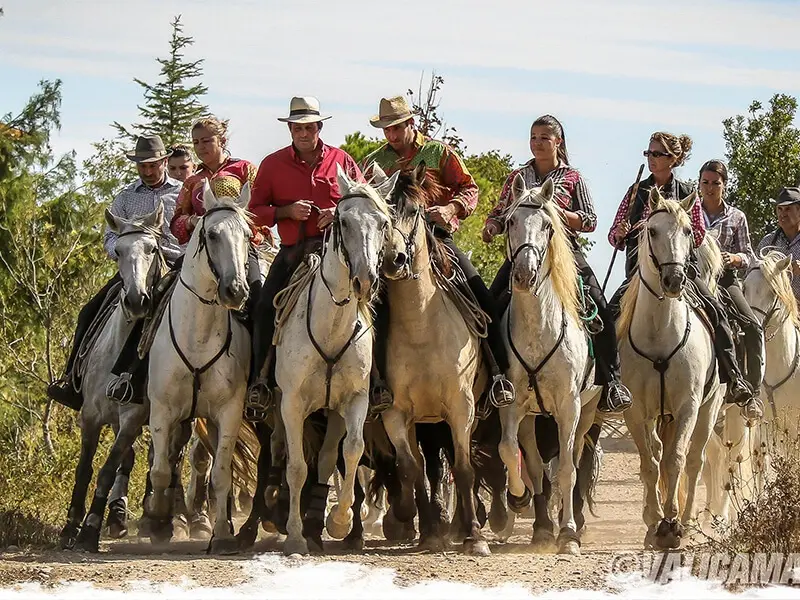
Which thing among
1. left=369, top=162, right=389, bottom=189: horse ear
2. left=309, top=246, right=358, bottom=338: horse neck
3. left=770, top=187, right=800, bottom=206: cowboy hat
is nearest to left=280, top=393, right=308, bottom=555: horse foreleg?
left=309, top=246, right=358, bottom=338: horse neck

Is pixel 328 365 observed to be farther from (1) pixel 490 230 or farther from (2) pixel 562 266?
(2) pixel 562 266

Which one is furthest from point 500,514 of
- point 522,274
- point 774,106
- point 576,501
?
point 774,106

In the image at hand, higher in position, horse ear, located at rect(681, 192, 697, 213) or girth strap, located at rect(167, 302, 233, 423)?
horse ear, located at rect(681, 192, 697, 213)

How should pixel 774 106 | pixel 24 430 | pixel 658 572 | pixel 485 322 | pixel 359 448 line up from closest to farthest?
pixel 658 572, pixel 359 448, pixel 485 322, pixel 24 430, pixel 774 106

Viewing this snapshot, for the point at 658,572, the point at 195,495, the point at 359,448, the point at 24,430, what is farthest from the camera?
the point at 24,430

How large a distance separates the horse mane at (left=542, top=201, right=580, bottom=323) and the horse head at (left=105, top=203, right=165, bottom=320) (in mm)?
3104

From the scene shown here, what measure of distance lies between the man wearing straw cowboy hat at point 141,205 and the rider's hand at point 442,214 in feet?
8.32

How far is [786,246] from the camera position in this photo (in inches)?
672

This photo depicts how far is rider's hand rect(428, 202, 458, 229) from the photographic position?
480 inches

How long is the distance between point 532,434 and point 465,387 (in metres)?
1.09

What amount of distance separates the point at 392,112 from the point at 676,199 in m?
2.50

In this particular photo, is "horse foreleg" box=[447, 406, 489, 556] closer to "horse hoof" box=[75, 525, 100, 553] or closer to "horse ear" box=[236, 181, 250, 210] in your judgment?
"horse ear" box=[236, 181, 250, 210]

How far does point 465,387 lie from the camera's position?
38.9 ft

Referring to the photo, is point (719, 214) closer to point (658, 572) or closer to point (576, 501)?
point (576, 501)
